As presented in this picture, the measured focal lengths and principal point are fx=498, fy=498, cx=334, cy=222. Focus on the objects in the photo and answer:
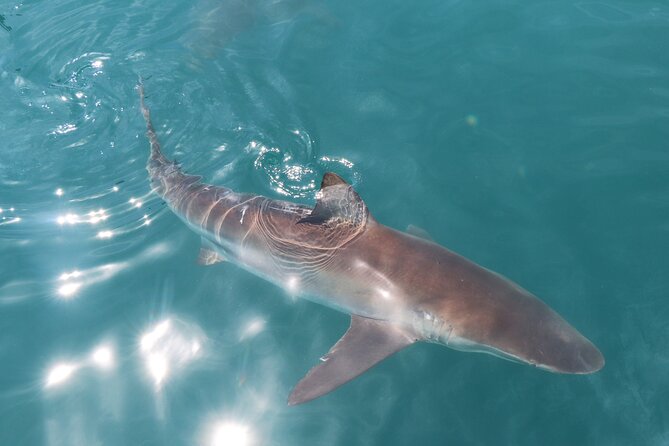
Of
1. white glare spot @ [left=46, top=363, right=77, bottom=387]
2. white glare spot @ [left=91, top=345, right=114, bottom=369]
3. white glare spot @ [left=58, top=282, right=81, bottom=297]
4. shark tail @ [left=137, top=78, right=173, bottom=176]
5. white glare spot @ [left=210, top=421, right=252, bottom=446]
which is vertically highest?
shark tail @ [left=137, top=78, right=173, bottom=176]

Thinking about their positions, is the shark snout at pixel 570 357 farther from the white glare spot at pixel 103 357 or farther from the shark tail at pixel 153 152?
the shark tail at pixel 153 152

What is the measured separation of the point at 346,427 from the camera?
500 centimetres

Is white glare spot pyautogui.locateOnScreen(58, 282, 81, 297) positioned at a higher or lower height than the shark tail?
lower

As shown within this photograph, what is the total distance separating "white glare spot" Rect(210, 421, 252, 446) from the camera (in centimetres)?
493

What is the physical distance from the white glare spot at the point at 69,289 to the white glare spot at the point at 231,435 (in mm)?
2672

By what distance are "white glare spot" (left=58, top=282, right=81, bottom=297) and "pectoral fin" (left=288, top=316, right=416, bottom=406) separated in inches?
131

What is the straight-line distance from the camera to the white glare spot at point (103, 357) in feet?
18.2

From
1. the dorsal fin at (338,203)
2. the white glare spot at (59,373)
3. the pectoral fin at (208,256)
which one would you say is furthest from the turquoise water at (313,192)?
the dorsal fin at (338,203)

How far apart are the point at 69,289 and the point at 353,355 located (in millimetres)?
3780

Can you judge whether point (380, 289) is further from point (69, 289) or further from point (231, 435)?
point (69, 289)

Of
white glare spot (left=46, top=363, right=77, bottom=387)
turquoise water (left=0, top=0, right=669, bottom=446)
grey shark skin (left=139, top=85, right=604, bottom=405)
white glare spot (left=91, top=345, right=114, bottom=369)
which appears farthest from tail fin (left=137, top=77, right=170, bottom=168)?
white glare spot (left=46, top=363, right=77, bottom=387)

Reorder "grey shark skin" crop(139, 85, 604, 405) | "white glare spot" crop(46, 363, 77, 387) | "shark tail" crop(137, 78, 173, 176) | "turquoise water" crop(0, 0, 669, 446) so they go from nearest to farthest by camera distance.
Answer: "grey shark skin" crop(139, 85, 604, 405), "turquoise water" crop(0, 0, 669, 446), "white glare spot" crop(46, 363, 77, 387), "shark tail" crop(137, 78, 173, 176)

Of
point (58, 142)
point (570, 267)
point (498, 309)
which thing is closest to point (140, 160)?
point (58, 142)

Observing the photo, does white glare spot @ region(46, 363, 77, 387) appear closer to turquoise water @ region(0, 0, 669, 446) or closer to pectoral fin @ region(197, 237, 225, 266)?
turquoise water @ region(0, 0, 669, 446)
